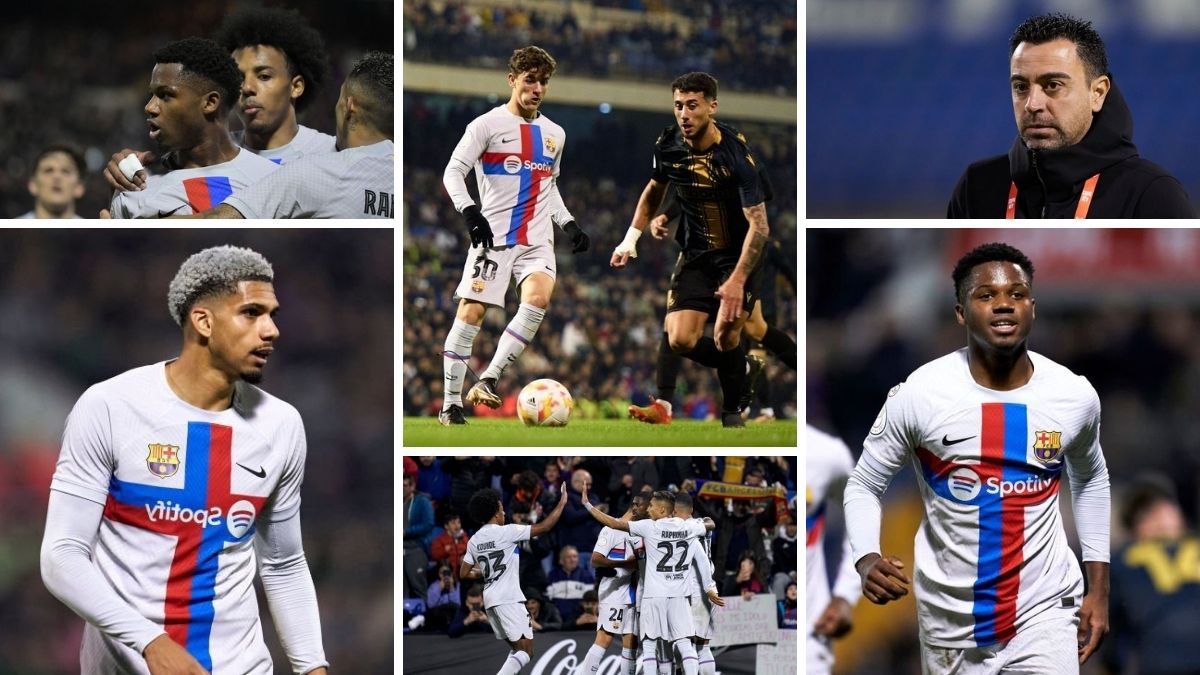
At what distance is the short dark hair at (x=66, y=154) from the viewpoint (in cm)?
661

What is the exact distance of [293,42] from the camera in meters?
6.16

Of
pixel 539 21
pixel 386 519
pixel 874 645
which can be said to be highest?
pixel 539 21

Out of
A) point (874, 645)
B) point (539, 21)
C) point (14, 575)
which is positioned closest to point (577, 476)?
point (874, 645)

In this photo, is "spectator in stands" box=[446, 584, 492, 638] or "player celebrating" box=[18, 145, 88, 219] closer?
"spectator in stands" box=[446, 584, 492, 638]

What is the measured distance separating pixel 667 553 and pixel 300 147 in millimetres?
2446

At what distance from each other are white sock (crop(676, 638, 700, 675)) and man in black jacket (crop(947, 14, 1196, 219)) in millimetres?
Result: 2408

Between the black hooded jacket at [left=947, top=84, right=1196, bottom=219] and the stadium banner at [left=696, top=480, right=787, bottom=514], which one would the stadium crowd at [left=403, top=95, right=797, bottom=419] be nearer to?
the stadium banner at [left=696, top=480, right=787, bottom=514]

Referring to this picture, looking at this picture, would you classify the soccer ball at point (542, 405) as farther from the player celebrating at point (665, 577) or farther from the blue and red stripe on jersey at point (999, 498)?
the blue and red stripe on jersey at point (999, 498)

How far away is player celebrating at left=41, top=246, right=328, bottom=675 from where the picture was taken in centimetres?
435

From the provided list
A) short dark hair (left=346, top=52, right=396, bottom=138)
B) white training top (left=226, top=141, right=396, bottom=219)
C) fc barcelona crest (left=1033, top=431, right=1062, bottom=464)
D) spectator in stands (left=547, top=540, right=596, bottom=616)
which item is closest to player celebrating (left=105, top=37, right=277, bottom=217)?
white training top (left=226, top=141, right=396, bottom=219)

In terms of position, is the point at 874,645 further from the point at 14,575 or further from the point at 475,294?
the point at 14,575

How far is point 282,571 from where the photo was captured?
445cm

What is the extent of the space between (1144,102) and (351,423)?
3.87m

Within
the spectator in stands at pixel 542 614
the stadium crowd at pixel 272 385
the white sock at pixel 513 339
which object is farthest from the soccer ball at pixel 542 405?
the spectator in stands at pixel 542 614
